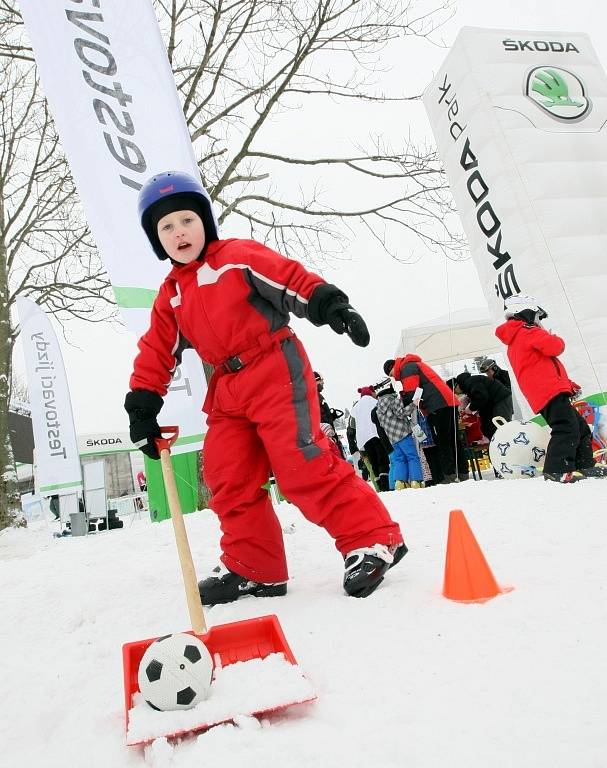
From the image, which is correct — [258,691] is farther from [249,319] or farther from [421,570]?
[249,319]

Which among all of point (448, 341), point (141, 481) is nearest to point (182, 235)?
point (448, 341)

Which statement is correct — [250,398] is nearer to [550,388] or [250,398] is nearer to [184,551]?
[184,551]

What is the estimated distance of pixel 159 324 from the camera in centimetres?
217

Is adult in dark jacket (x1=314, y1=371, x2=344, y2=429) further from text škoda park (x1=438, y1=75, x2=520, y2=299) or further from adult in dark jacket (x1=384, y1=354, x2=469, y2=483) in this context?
text škoda park (x1=438, y1=75, x2=520, y2=299)

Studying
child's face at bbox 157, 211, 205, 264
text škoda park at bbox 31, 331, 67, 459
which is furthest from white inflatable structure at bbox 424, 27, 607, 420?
text škoda park at bbox 31, 331, 67, 459

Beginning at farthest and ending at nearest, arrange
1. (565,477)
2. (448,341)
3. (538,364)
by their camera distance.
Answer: (448,341)
(538,364)
(565,477)

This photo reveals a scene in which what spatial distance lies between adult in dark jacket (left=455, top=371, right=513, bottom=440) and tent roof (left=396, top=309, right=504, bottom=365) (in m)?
4.25

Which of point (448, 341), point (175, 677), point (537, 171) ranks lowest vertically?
point (175, 677)

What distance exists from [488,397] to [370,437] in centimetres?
159

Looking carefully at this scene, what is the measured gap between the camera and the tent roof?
11023mm

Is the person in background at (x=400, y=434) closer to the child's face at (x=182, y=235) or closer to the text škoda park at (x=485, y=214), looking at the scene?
the text škoda park at (x=485, y=214)

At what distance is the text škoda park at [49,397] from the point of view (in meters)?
8.77

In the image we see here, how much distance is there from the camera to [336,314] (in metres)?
1.78

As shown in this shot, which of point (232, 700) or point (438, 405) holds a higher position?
point (438, 405)
